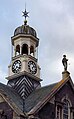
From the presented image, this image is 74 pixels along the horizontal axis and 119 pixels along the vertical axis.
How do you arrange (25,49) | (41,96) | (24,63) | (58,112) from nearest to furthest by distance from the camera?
1. (58,112)
2. (41,96)
3. (24,63)
4. (25,49)

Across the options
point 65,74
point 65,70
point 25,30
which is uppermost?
point 25,30

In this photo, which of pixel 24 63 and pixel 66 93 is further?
pixel 24 63

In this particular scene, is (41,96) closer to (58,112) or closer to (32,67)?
(58,112)

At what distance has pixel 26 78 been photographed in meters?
56.5

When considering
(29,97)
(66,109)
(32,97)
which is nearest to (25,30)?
(29,97)

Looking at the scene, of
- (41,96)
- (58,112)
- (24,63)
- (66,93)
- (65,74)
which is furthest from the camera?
(24,63)

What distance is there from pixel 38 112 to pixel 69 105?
531cm

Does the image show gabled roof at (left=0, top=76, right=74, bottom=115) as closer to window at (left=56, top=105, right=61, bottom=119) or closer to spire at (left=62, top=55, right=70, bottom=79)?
spire at (left=62, top=55, right=70, bottom=79)

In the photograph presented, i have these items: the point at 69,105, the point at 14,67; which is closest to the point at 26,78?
the point at 14,67

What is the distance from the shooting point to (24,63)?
188ft

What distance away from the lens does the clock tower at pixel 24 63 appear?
2215 inches

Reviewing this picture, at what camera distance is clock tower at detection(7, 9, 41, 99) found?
185ft

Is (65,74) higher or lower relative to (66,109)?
higher

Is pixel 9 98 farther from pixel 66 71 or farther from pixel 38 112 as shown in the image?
pixel 66 71
